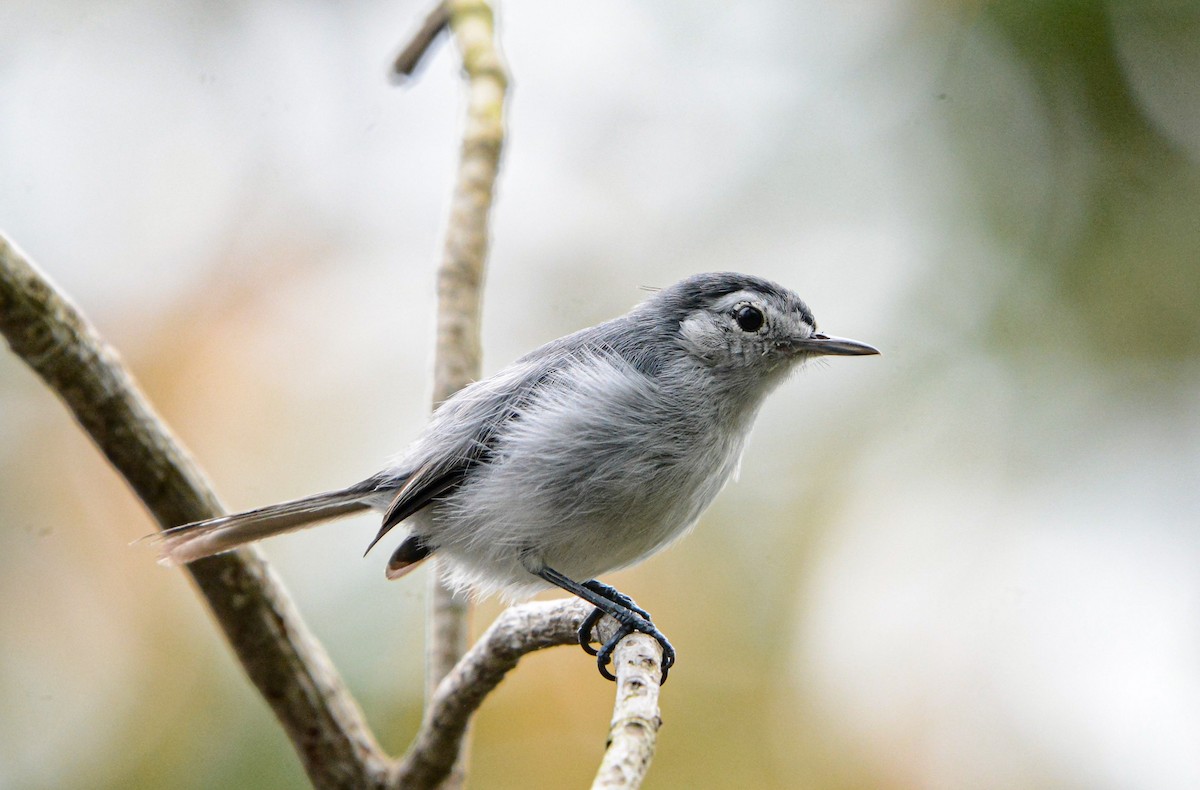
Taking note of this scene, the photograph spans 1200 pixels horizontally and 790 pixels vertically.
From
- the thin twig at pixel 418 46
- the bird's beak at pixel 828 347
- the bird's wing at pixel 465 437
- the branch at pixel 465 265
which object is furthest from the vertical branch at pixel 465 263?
the bird's beak at pixel 828 347

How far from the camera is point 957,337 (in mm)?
4793

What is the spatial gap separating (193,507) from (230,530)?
0.39 feet

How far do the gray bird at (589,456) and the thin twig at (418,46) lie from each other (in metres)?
1.77

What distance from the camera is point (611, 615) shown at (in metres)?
2.62

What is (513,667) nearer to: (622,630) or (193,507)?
(622,630)

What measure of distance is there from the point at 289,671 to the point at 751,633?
6.78 ft

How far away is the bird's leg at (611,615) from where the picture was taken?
254cm

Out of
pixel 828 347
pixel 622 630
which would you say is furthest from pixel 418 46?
pixel 622 630

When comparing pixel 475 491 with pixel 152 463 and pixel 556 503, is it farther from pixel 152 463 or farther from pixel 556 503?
pixel 152 463

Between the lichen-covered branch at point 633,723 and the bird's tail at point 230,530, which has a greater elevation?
the bird's tail at point 230,530

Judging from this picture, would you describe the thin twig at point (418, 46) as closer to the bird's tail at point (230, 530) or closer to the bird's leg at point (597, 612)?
the bird's tail at point (230, 530)

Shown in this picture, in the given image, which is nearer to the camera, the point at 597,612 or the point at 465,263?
the point at 597,612

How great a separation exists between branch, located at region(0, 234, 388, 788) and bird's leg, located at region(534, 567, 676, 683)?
0.79m

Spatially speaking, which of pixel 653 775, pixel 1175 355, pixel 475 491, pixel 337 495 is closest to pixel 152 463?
pixel 337 495
